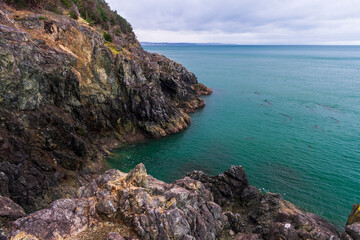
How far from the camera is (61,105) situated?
40.1 m

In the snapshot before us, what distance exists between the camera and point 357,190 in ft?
115

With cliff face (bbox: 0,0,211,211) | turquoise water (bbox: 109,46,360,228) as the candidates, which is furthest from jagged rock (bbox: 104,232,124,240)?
turquoise water (bbox: 109,46,360,228)

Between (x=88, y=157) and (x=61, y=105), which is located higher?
(x=61, y=105)

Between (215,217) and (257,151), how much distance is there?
26991 millimetres

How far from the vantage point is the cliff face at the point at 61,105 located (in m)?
29.2

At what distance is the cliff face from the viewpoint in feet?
96.0

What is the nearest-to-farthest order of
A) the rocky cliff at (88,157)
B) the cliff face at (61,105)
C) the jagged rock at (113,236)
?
1. the jagged rock at (113,236)
2. the rocky cliff at (88,157)
3. the cliff face at (61,105)

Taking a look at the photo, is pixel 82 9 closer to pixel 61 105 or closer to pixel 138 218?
pixel 61 105

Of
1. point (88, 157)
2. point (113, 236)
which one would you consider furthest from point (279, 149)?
point (113, 236)

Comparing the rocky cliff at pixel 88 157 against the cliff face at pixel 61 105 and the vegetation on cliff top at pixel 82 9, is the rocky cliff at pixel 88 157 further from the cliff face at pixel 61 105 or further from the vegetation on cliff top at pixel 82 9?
the vegetation on cliff top at pixel 82 9

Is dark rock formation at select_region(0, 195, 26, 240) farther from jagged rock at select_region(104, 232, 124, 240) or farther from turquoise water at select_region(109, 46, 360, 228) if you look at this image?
turquoise water at select_region(109, 46, 360, 228)

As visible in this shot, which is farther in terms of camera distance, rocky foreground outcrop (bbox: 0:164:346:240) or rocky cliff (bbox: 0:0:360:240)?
rocky cliff (bbox: 0:0:360:240)

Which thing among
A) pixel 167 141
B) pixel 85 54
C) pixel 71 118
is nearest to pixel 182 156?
pixel 167 141

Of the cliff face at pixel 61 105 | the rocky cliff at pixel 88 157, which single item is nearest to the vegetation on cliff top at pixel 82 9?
the rocky cliff at pixel 88 157
